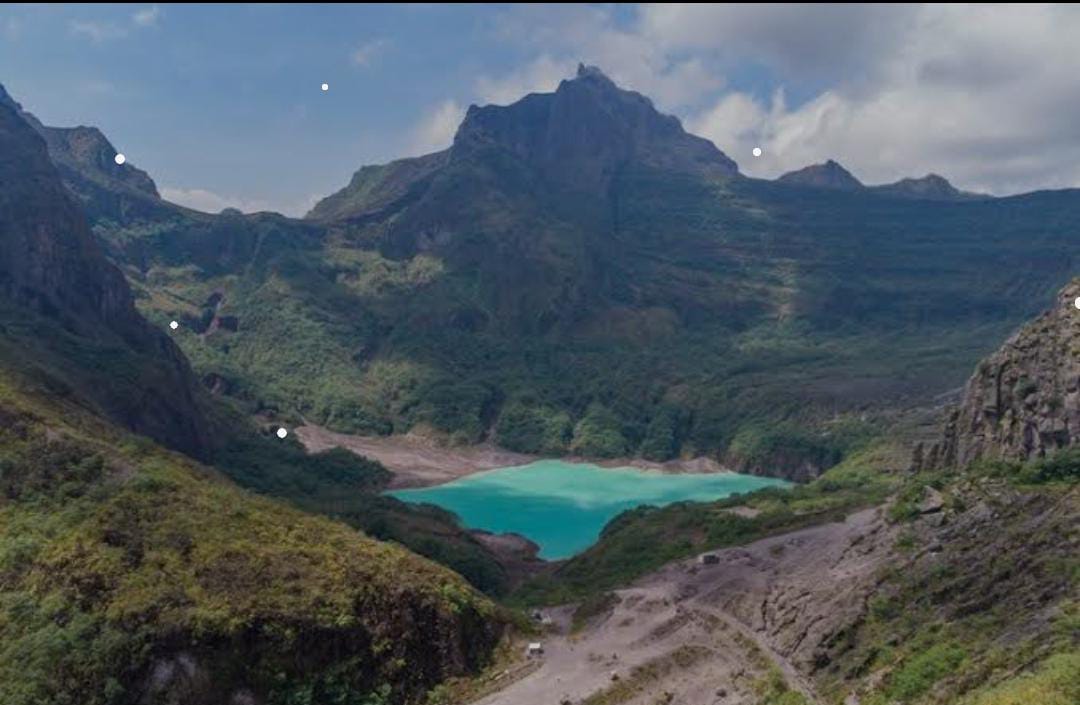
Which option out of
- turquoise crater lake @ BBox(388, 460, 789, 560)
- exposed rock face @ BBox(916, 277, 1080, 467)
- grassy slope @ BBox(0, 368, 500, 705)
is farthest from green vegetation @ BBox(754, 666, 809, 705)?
turquoise crater lake @ BBox(388, 460, 789, 560)

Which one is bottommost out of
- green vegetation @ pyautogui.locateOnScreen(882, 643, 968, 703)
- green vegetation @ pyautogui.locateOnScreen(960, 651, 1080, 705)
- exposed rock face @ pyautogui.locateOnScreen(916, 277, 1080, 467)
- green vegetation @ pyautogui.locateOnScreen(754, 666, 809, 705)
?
green vegetation @ pyautogui.locateOnScreen(754, 666, 809, 705)

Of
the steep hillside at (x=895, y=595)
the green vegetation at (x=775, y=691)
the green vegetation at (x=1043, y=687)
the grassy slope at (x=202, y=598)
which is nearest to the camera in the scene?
the green vegetation at (x=1043, y=687)

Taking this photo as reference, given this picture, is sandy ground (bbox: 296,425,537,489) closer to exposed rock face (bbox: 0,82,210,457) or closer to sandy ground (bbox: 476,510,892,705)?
exposed rock face (bbox: 0,82,210,457)

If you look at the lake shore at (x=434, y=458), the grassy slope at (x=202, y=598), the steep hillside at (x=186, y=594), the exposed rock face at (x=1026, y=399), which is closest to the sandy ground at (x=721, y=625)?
the steep hillside at (x=186, y=594)

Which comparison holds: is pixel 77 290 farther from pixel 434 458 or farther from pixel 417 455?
pixel 434 458

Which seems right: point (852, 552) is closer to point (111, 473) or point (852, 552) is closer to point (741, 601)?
point (741, 601)

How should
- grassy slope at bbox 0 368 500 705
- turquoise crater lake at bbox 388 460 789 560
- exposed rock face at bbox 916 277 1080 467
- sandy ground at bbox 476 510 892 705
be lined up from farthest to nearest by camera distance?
turquoise crater lake at bbox 388 460 789 560, exposed rock face at bbox 916 277 1080 467, sandy ground at bbox 476 510 892 705, grassy slope at bbox 0 368 500 705

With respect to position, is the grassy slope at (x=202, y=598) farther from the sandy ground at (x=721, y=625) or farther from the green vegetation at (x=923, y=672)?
the green vegetation at (x=923, y=672)

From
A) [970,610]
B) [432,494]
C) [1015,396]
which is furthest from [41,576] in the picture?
[432,494]
